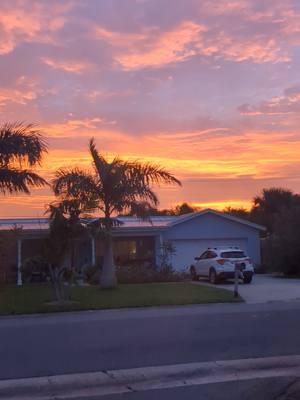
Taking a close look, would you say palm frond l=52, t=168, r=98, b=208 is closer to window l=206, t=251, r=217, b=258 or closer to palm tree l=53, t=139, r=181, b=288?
palm tree l=53, t=139, r=181, b=288

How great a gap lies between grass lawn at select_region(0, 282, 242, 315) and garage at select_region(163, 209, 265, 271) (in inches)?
419

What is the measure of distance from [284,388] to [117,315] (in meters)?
8.99

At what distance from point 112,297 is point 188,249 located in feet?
49.8

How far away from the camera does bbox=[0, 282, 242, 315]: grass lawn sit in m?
18.6

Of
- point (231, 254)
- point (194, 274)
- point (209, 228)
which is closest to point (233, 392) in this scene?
point (231, 254)

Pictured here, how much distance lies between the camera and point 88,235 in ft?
73.2

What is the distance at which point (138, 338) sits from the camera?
40.5 ft

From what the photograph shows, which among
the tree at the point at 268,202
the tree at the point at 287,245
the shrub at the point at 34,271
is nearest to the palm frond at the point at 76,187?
the shrub at the point at 34,271

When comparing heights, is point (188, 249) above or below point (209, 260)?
above

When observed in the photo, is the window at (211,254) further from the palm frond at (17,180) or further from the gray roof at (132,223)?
the palm frond at (17,180)

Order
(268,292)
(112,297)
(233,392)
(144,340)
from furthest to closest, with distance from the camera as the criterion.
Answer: (268,292) → (112,297) → (144,340) → (233,392)

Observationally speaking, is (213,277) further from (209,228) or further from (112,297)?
→ (112,297)

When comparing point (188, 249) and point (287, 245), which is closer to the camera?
point (287, 245)

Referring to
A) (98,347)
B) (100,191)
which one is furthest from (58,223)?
(98,347)
